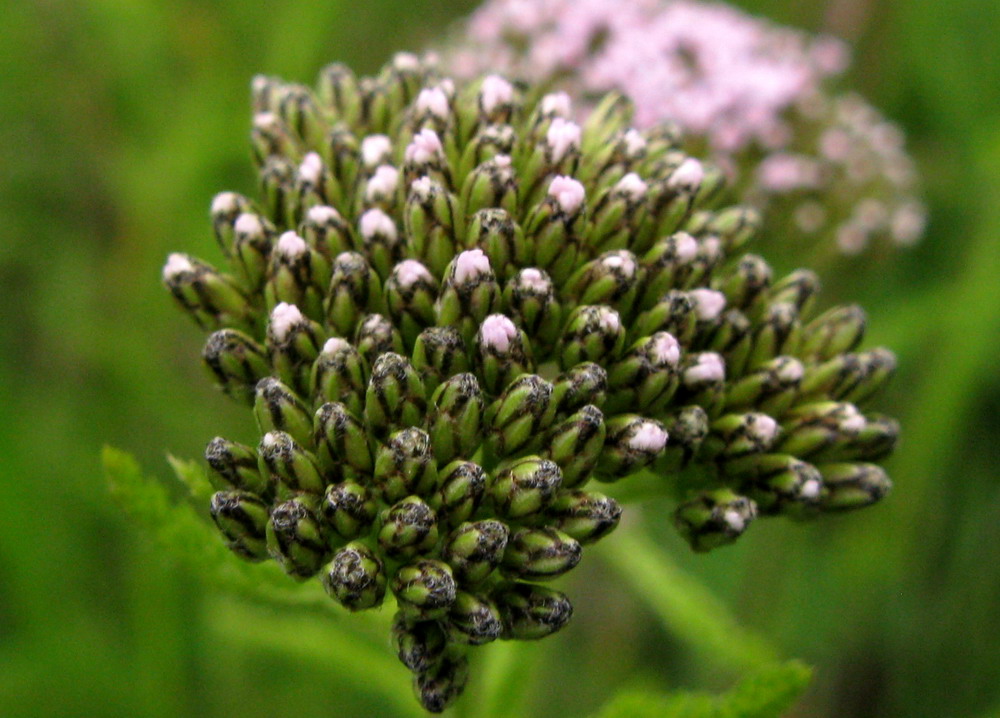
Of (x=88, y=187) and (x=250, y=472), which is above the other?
(x=88, y=187)

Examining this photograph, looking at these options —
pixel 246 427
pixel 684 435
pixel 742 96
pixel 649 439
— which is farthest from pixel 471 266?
pixel 246 427

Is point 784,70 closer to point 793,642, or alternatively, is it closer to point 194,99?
point 793,642

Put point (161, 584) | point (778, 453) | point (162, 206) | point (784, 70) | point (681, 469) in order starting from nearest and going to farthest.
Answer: point (681, 469) < point (778, 453) < point (161, 584) < point (784, 70) < point (162, 206)

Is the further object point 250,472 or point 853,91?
point 853,91

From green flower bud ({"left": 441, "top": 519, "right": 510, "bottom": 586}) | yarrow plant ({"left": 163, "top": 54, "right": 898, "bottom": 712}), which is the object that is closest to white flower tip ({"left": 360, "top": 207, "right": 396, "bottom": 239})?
yarrow plant ({"left": 163, "top": 54, "right": 898, "bottom": 712})

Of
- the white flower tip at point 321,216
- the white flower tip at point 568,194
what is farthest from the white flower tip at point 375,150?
the white flower tip at point 568,194

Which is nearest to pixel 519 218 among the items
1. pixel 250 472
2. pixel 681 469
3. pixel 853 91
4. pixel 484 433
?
pixel 484 433

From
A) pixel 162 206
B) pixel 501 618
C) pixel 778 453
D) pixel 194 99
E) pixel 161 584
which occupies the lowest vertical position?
pixel 161 584

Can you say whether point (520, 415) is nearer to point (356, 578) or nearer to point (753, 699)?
point (356, 578)
